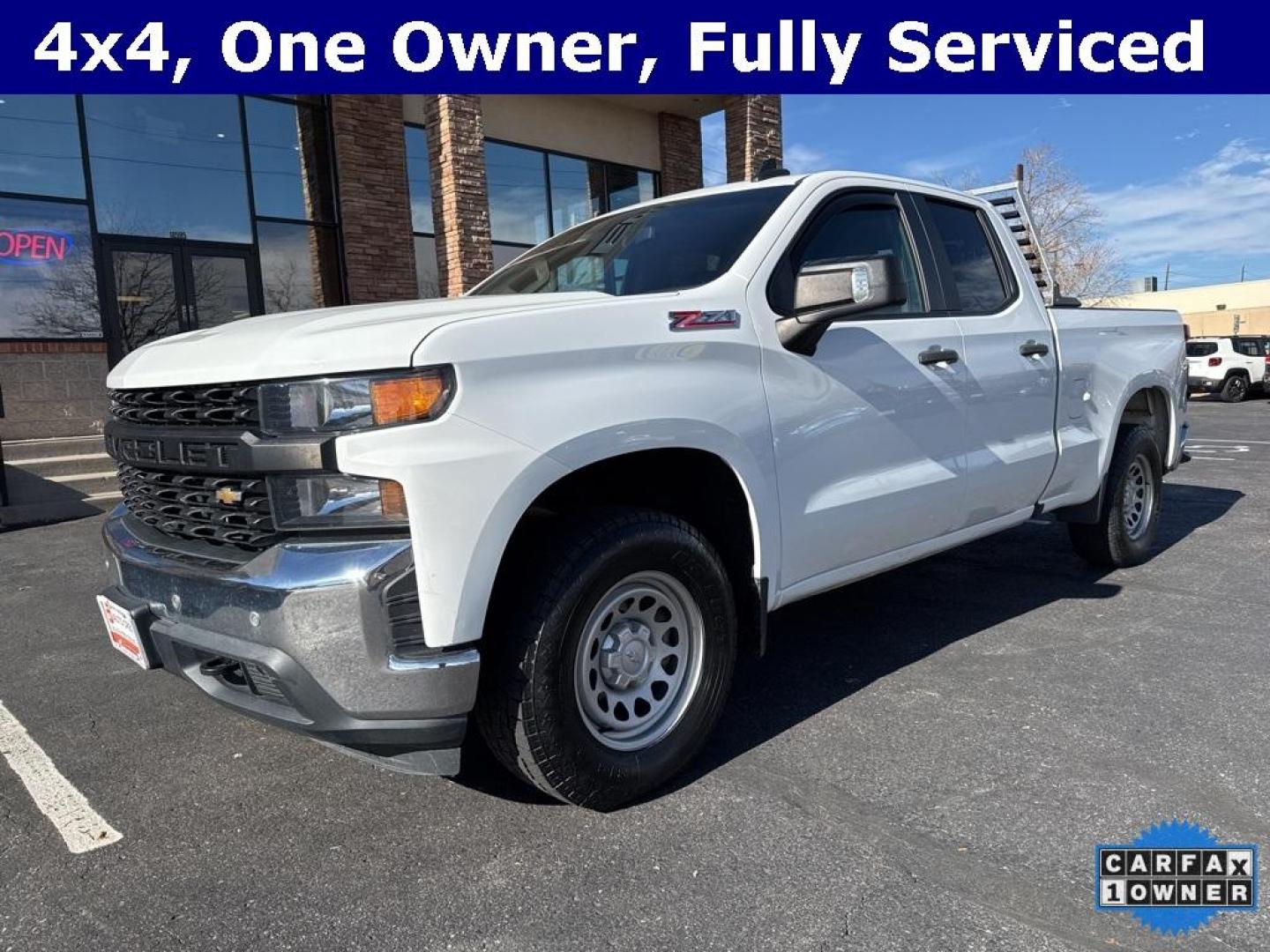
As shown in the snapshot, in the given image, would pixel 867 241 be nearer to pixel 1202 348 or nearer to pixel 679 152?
pixel 679 152

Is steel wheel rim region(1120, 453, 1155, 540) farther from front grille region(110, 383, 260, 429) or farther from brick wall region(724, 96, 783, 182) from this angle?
brick wall region(724, 96, 783, 182)

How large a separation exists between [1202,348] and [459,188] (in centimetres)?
2139

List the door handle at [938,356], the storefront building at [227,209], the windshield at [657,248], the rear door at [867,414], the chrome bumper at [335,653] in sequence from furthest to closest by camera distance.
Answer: the storefront building at [227,209] → the door handle at [938,356] → the windshield at [657,248] → the rear door at [867,414] → the chrome bumper at [335,653]

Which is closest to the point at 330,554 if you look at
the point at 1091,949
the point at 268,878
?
the point at 268,878

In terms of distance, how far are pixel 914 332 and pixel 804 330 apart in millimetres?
790

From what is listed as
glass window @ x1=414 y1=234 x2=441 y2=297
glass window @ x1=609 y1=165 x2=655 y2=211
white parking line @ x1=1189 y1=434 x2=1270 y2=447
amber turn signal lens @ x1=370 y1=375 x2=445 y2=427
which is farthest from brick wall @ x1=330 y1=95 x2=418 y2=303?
white parking line @ x1=1189 y1=434 x2=1270 y2=447

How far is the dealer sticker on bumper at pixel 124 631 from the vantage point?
2.65 m

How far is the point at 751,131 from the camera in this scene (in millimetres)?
13148

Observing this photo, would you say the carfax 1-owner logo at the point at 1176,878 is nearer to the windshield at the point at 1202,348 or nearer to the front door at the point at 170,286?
the front door at the point at 170,286

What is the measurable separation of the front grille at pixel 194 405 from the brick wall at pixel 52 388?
870 cm

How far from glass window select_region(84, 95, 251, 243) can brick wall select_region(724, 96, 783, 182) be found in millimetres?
6838

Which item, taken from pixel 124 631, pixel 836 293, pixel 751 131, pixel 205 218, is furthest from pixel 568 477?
pixel 751 131

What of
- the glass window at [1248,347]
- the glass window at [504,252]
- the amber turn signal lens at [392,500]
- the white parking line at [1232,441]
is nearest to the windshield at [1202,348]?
the glass window at [1248,347]

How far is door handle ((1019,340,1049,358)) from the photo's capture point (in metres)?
4.13
